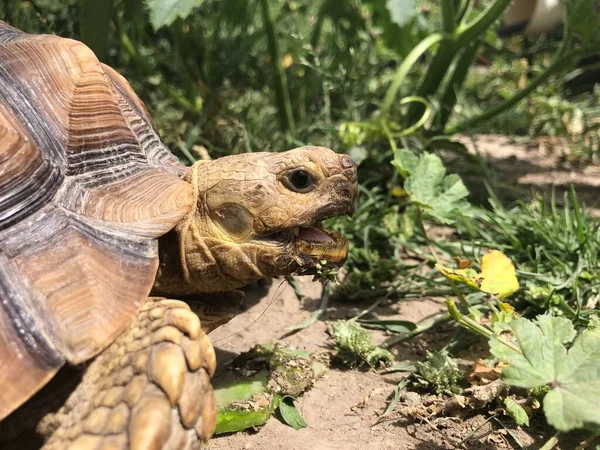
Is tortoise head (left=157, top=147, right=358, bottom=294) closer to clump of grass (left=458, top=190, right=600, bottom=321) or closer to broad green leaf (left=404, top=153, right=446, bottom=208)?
broad green leaf (left=404, top=153, right=446, bottom=208)

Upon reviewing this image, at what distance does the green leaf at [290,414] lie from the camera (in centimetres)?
145

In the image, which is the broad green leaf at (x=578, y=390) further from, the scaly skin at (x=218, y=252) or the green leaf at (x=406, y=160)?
the green leaf at (x=406, y=160)

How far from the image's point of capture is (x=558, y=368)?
1.19 m

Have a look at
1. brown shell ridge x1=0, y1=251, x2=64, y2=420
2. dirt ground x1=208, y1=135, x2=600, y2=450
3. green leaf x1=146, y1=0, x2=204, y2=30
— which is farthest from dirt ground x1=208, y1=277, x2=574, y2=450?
green leaf x1=146, y1=0, x2=204, y2=30

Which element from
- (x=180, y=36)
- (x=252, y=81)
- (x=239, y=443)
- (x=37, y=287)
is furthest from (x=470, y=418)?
(x=252, y=81)

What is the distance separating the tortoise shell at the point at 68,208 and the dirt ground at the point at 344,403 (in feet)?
1.59

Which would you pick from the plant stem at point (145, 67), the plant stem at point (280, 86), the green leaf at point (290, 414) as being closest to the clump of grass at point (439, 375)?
the green leaf at point (290, 414)

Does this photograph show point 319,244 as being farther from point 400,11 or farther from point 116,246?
point 400,11

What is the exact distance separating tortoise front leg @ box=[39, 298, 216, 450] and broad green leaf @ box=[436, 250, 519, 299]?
0.85 m

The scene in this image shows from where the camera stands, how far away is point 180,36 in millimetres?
3027

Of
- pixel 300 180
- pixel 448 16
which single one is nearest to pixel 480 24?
pixel 448 16

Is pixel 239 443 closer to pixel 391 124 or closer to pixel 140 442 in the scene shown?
pixel 140 442

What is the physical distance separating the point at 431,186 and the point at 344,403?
0.82m

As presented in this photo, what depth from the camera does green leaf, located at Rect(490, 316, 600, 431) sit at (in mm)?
1086
